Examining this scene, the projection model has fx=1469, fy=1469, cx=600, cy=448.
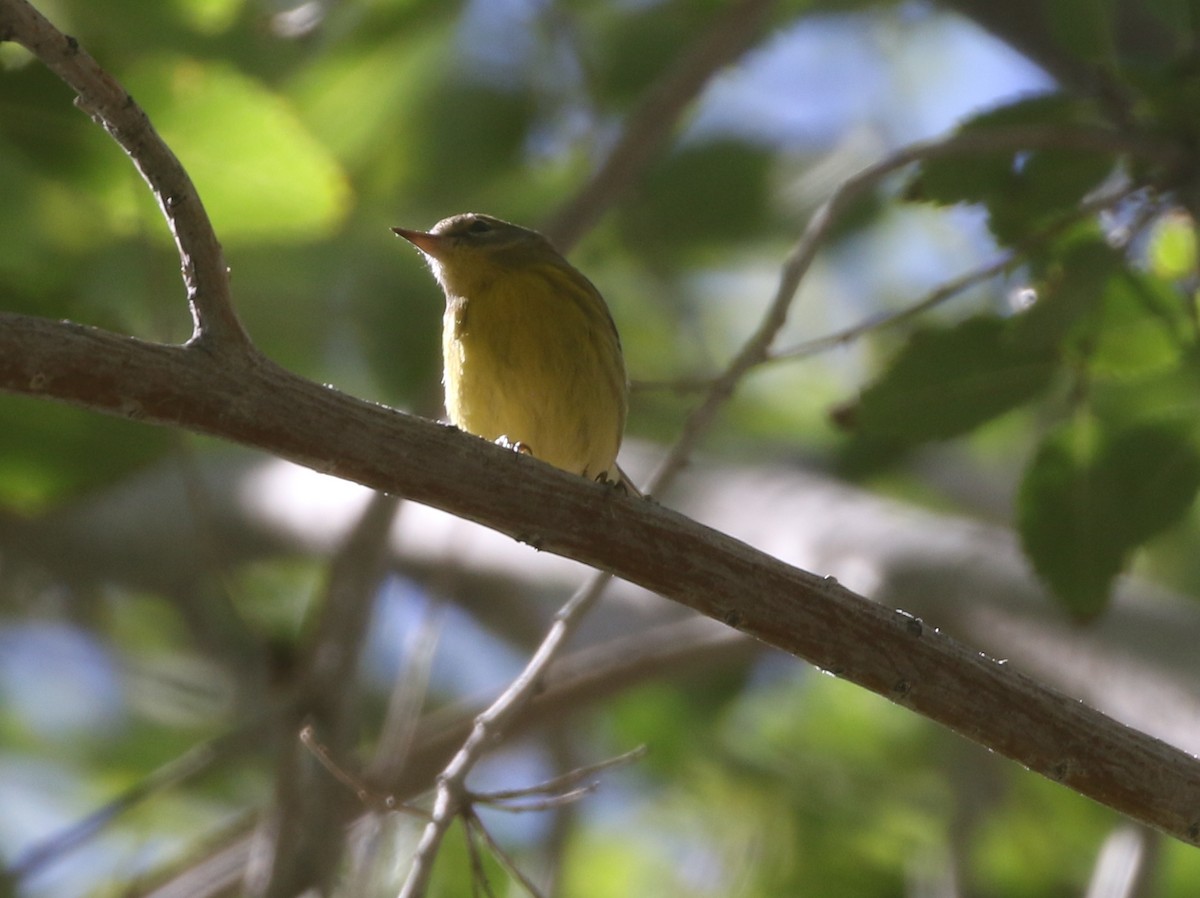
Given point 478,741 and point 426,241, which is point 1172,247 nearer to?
point 426,241

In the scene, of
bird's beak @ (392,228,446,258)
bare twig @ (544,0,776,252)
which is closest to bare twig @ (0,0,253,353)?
bird's beak @ (392,228,446,258)

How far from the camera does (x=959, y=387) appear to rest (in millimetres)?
3268

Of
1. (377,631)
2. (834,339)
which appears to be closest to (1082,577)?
(834,339)

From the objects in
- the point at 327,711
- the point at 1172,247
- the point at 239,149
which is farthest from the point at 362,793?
the point at 1172,247

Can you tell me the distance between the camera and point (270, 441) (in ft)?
7.27

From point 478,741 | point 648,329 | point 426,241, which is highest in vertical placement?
point 648,329

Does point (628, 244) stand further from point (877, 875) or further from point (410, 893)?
point (410, 893)

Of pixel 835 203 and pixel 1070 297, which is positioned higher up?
pixel 835 203

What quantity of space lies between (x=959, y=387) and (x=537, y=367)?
1.28m

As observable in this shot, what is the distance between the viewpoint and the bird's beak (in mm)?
4249

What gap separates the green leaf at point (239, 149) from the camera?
12.1 feet

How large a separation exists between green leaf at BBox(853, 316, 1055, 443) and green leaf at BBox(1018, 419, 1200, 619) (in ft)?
0.57

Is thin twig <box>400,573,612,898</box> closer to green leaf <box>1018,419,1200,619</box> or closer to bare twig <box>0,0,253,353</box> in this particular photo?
bare twig <box>0,0,253,353</box>

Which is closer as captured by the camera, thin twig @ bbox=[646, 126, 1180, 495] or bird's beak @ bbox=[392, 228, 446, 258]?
thin twig @ bbox=[646, 126, 1180, 495]
